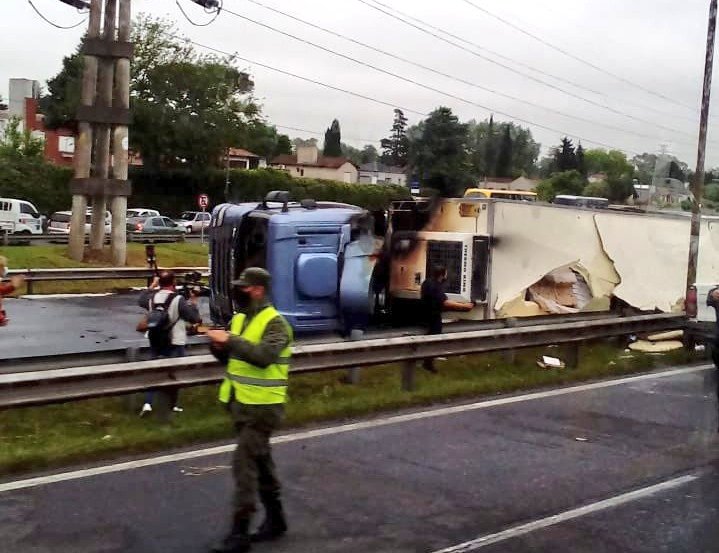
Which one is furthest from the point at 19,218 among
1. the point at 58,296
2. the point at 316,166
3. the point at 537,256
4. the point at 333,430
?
the point at 316,166

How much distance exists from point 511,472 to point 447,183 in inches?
709

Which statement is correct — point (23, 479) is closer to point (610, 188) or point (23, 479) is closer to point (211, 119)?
point (610, 188)

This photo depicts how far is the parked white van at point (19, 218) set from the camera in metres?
41.0

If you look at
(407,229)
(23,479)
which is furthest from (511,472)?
(407,229)

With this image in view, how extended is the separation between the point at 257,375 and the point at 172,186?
5826 centimetres

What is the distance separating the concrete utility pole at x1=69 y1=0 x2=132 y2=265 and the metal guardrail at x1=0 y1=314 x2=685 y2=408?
17.6m

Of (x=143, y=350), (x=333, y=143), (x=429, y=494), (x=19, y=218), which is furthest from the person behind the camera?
(x=333, y=143)

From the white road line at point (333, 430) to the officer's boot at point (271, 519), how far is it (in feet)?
6.34

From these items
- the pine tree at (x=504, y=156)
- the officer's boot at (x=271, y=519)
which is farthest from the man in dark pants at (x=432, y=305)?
the pine tree at (x=504, y=156)

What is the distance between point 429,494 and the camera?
24.6 feet

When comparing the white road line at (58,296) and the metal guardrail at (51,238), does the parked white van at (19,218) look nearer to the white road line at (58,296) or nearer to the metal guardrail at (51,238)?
the metal guardrail at (51,238)

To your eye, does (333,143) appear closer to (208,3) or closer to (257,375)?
(208,3)

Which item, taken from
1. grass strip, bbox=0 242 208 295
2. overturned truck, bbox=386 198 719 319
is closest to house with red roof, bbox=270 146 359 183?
grass strip, bbox=0 242 208 295

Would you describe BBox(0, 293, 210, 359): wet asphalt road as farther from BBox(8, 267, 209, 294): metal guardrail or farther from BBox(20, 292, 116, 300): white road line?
BBox(8, 267, 209, 294): metal guardrail
